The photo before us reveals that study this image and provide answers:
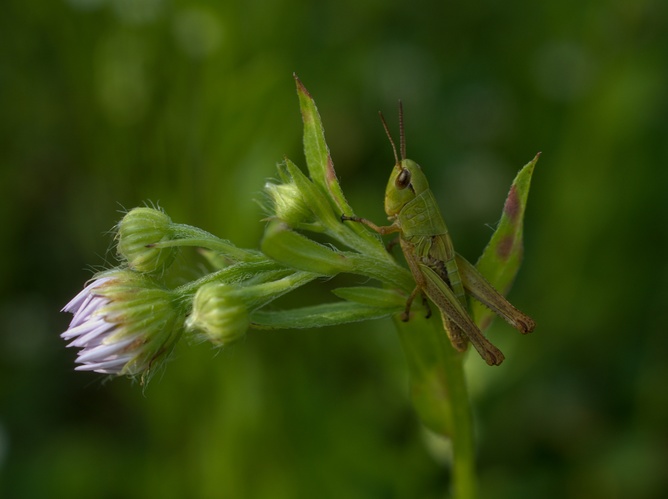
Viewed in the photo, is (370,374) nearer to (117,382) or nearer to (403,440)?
(403,440)

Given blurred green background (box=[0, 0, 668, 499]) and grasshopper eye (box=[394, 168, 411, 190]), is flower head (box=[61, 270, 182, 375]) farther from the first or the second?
blurred green background (box=[0, 0, 668, 499])

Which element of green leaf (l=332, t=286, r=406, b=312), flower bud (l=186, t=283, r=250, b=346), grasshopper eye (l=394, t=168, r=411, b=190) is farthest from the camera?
grasshopper eye (l=394, t=168, r=411, b=190)

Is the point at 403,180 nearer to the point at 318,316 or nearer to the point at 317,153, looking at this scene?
the point at 317,153

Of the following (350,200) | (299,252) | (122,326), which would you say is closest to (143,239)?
(122,326)

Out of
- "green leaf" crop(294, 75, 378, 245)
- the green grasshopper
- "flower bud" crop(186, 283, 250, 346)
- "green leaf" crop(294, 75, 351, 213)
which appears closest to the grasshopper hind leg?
the green grasshopper

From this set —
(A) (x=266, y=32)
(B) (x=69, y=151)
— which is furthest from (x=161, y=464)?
(A) (x=266, y=32)

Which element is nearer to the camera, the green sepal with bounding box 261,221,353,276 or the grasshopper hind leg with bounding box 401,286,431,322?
the green sepal with bounding box 261,221,353,276

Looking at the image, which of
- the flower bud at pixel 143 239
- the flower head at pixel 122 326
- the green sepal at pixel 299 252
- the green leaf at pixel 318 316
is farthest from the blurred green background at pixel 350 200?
the green sepal at pixel 299 252

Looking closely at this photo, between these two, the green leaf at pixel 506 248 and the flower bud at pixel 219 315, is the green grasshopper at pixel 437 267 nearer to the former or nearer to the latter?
the green leaf at pixel 506 248
